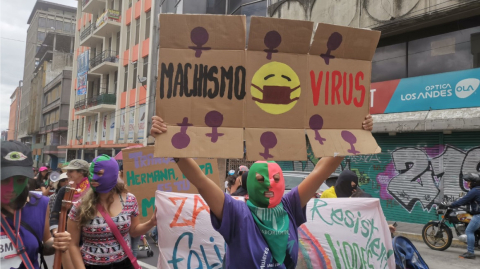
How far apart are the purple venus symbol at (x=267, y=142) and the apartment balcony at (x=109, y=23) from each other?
3070cm


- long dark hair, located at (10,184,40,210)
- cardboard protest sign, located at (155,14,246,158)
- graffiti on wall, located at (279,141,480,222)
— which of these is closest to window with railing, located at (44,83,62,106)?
graffiti on wall, located at (279,141,480,222)

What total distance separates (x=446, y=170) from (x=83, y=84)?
32638 millimetres

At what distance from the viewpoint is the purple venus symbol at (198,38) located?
2.34 meters

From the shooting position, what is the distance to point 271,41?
96.2 inches

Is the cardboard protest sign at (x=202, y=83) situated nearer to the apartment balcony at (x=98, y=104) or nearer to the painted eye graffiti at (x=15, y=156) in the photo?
the painted eye graffiti at (x=15, y=156)

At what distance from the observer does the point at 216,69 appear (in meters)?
2.38

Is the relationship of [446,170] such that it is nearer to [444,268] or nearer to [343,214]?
[444,268]

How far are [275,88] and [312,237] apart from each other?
7.07 ft

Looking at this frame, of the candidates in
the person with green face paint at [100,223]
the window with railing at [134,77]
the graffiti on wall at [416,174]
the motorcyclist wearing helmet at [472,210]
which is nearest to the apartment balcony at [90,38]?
the window with railing at [134,77]

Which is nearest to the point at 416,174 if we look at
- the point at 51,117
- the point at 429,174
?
the point at 429,174

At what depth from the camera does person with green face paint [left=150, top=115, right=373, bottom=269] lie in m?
2.31

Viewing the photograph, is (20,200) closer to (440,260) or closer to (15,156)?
(15,156)

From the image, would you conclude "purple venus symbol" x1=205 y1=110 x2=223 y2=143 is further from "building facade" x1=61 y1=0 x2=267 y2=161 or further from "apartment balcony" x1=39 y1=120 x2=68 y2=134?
"apartment balcony" x1=39 y1=120 x2=68 y2=134

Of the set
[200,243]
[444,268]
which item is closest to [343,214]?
[200,243]
